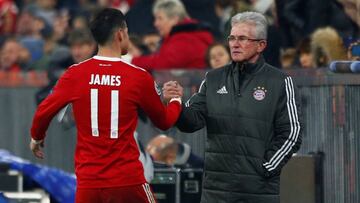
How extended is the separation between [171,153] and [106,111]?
3.21m

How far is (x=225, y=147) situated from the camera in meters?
9.41

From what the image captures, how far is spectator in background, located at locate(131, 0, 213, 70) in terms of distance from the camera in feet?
46.5

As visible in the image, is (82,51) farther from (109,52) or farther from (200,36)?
(109,52)

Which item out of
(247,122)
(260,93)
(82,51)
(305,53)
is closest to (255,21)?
(260,93)

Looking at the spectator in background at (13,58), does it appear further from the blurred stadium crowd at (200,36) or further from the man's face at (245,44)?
the man's face at (245,44)

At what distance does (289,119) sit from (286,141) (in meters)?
0.14

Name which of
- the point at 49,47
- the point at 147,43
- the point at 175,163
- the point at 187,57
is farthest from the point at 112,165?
the point at 49,47

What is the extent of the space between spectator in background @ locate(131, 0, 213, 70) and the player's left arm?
15.9 feet

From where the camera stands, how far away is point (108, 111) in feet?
29.8

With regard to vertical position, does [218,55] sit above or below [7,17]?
below

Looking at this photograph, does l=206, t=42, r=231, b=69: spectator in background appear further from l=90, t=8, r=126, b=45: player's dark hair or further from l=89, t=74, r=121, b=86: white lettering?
l=89, t=74, r=121, b=86: white lettering

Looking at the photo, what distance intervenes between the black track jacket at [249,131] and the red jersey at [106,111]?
18.9 inches

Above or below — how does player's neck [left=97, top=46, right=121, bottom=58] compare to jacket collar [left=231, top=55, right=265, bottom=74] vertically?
above

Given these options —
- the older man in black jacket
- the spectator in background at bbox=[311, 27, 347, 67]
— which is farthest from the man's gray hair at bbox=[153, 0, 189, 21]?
the older man in black jacket
